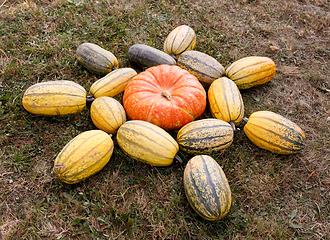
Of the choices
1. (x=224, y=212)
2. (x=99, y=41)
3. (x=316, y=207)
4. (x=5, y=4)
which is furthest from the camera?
(x=5, y=4)

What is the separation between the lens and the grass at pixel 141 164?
270cm

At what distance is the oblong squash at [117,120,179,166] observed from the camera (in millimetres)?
2887

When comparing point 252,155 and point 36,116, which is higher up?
point 36,116

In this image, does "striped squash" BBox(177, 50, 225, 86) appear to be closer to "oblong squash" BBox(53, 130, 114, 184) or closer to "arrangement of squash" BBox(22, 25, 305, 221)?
"arrangement of squash" BBox(22, 25, 305, 221)

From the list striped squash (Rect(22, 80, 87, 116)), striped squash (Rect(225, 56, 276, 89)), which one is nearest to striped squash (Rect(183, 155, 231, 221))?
striped squash (Rect(225, 56, 276, 89))

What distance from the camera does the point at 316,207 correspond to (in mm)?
2945

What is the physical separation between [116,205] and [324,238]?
2454 millimetres

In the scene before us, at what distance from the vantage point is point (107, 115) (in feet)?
10.6

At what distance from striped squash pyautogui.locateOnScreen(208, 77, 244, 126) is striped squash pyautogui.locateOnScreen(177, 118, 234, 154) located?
30cm

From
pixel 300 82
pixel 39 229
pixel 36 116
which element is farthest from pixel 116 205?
pixel 300 82

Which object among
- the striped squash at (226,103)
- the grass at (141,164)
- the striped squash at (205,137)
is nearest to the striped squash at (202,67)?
the striped squash at (226,103)

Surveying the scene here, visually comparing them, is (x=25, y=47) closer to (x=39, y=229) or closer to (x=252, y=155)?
(x=39, y=229)

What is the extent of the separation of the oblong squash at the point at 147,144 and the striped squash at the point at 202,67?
56.9 inches

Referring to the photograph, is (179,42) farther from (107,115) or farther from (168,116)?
(107,115)
